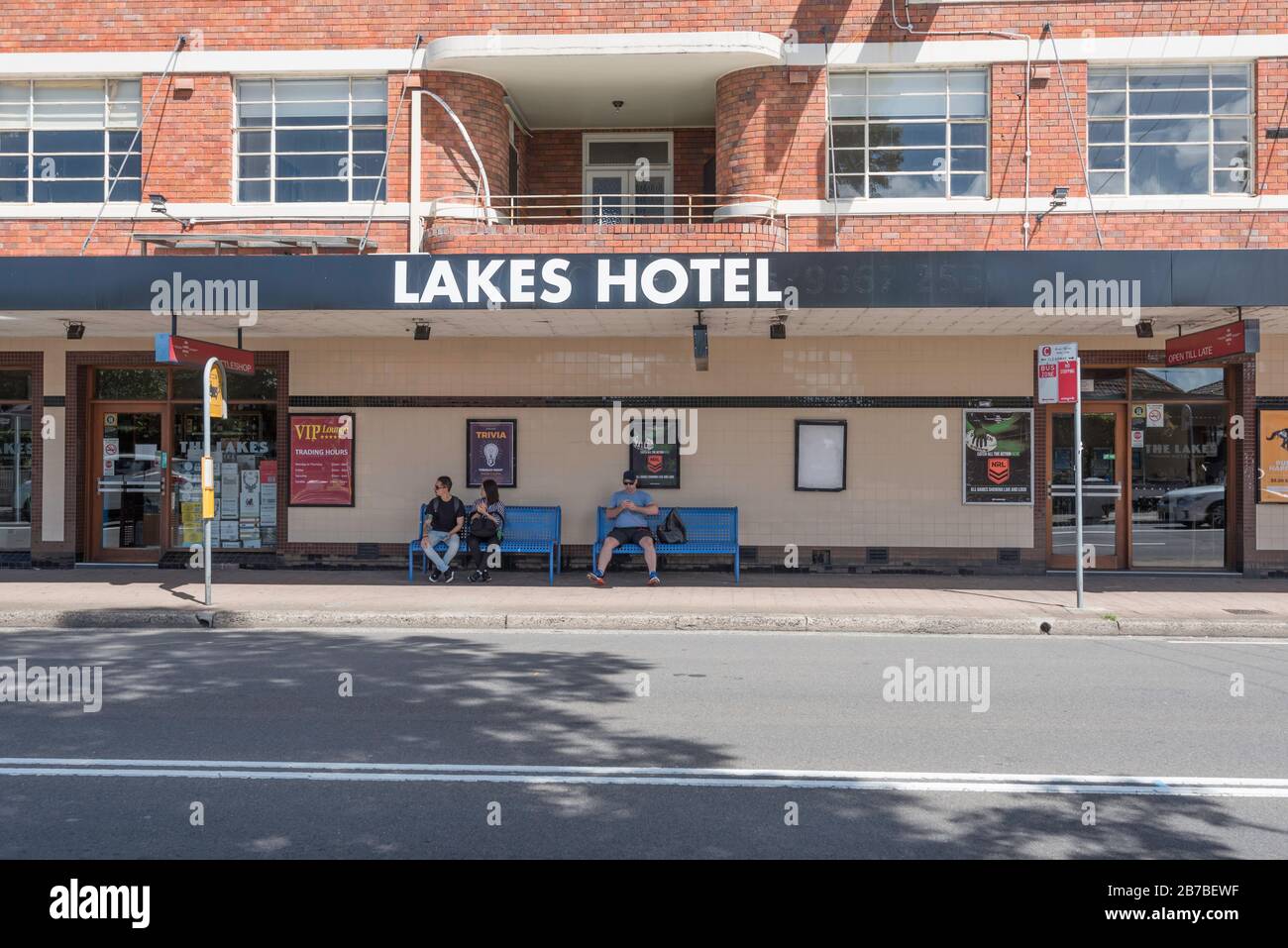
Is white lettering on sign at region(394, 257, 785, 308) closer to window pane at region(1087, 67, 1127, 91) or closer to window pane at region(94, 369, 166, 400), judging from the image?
window pane at region(94, 369, 166, 400)

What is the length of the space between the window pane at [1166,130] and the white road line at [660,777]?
11.4m

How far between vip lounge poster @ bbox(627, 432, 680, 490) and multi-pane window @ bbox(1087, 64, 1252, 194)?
6.96 metres

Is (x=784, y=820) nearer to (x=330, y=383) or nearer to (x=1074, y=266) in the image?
(x=1074, y=266)

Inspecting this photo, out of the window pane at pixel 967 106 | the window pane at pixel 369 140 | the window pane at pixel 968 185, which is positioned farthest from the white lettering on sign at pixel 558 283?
the window pane at pixel 967 106

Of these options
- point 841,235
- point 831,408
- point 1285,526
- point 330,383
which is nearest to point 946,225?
point 841,235

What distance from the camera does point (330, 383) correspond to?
1505cm

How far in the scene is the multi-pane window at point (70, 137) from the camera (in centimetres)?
1522

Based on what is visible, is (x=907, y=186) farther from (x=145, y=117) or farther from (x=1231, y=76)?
(x=145, y=117)

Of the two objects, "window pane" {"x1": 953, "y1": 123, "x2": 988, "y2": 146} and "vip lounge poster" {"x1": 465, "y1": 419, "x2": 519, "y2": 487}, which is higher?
"window pane" {"x1": 953, "y1": 123, "x2": 988, "y2": 146}

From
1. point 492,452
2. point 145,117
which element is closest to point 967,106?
point 492,452

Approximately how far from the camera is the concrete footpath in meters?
11.0

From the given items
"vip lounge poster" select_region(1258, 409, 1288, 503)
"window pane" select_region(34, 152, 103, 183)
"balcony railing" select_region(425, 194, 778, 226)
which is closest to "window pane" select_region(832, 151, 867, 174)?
"balcony railing" select_region(425, 194, 778, 226)

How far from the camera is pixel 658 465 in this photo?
14875 millimetres

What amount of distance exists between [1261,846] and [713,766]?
2638 mm
